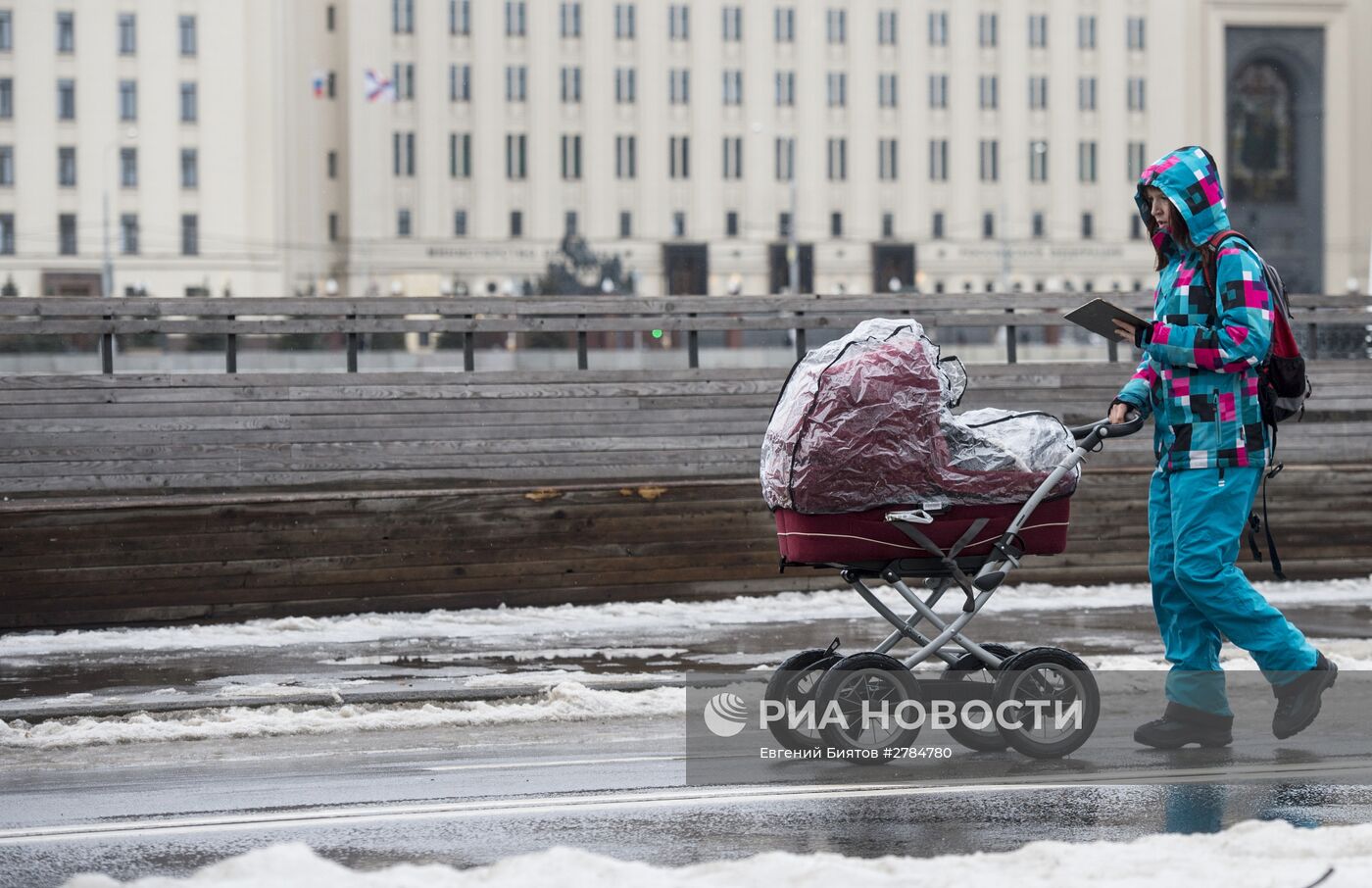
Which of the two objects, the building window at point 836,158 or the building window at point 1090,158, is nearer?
the building window at point 836,158

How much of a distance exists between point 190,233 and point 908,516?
77.2 m

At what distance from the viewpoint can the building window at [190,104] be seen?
7906 centimetres

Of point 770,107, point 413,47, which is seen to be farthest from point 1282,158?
point 413,47

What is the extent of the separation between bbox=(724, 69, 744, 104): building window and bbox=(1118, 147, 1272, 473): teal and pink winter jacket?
8253 cm

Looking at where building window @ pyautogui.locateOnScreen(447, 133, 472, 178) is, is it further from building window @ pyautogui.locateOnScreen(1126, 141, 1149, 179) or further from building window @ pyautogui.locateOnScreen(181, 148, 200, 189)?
building window @ pyautogui.locateOnScreen(1126, 141, 1149, 179)

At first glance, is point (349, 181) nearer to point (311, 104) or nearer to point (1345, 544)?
point (311, 104)

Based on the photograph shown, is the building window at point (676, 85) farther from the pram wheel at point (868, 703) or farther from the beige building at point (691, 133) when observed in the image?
the pram wheel at point (868, 703)

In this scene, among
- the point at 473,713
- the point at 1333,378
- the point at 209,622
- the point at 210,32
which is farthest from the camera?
the point at 210,32

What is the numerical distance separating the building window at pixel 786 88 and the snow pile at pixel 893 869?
84.6 metres

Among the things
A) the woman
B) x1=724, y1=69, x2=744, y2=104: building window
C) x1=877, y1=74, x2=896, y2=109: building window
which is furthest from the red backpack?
x1=877, y1=74, x2=896, y2=109: building window

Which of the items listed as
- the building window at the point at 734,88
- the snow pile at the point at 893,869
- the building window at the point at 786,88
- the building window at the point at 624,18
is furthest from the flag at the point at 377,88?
the snow pile at the point at 893,869

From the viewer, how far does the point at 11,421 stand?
13180 mm

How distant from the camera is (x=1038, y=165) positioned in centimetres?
8956

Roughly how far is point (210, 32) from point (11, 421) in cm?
7100
